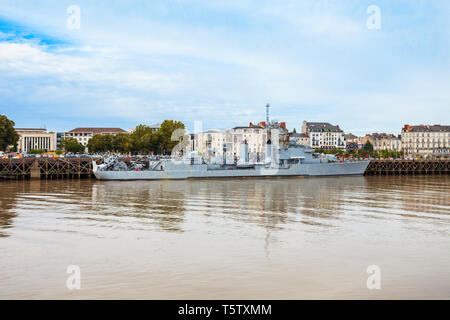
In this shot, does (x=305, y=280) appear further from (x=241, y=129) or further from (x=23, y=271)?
(x=241, y=129)

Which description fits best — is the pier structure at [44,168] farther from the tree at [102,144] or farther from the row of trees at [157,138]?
the tree at [102,144]

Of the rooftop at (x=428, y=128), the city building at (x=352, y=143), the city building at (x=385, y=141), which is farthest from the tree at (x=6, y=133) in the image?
the city building at (x=385, y=141)

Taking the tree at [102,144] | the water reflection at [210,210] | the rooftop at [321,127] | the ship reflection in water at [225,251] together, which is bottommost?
the ship reflection in water at [225,251]

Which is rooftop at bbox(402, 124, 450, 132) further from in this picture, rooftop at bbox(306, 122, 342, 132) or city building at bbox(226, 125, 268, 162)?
city building at bbox(226, 125, 268, 162)

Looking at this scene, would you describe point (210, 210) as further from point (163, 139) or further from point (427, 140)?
point (427, 140)

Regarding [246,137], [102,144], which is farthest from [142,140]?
[246,137]

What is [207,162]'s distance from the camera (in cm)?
4738

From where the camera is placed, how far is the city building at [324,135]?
125231 millimetres

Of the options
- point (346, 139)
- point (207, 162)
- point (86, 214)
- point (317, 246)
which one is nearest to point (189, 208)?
point (86, 214)

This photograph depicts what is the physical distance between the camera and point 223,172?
45438 millimetres

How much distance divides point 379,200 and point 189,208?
11.8m

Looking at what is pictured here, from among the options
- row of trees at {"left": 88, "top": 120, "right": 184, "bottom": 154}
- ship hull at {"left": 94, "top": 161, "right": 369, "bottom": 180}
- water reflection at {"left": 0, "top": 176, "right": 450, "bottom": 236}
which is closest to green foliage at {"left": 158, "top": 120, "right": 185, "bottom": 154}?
row of trees at {"left": 88, "top": 120, "right": 184, "bottom": 154}

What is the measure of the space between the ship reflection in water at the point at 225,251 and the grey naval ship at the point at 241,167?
23659 millimetres

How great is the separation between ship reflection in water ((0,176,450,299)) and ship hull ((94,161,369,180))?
902 inches
